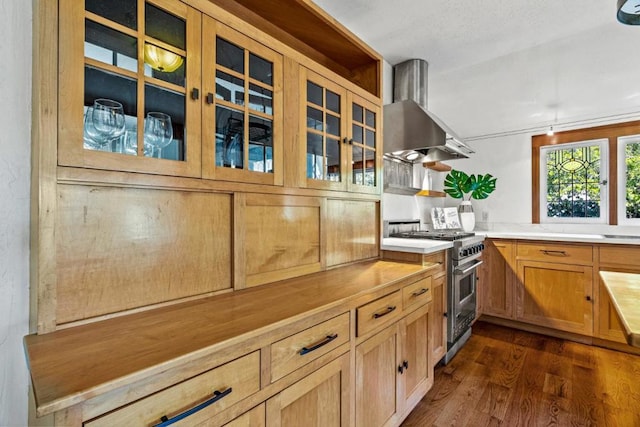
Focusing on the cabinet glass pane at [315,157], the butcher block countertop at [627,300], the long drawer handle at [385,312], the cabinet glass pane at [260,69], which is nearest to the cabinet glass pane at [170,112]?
the cabinet glass pane at [260,69]

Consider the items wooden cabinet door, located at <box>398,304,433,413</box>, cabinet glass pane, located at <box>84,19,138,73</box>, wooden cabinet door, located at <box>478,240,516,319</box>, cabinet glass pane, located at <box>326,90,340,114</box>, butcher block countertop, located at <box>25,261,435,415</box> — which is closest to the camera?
butcher block countertop, located at <box>25,261,435,415</box>

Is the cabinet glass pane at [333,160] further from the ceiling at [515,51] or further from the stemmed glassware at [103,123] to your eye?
the stemmed glassware at [103,123]

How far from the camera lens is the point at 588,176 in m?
3.35

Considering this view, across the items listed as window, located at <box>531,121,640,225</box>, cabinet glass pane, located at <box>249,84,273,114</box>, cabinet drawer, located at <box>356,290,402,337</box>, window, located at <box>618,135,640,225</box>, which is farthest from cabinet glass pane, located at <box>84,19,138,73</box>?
window, located at <box>618,135,640,225</box>

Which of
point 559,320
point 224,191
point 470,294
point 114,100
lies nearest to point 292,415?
point 224,191

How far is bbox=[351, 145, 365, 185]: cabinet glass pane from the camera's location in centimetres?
188

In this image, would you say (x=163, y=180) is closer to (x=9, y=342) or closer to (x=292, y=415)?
(x=9, y=342)

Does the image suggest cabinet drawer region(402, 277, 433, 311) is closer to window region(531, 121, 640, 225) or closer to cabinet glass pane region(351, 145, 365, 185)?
cabinet glass pane region(351, 145, 365, 185)

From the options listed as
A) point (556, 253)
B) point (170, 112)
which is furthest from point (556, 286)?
point (170, 112)

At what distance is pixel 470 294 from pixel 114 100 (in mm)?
2878

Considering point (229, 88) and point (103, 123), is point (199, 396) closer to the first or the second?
point (103, 123)

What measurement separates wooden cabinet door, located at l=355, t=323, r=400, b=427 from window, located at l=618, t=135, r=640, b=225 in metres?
3.29

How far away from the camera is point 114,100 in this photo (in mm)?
945

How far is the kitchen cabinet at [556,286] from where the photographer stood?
2680mm
